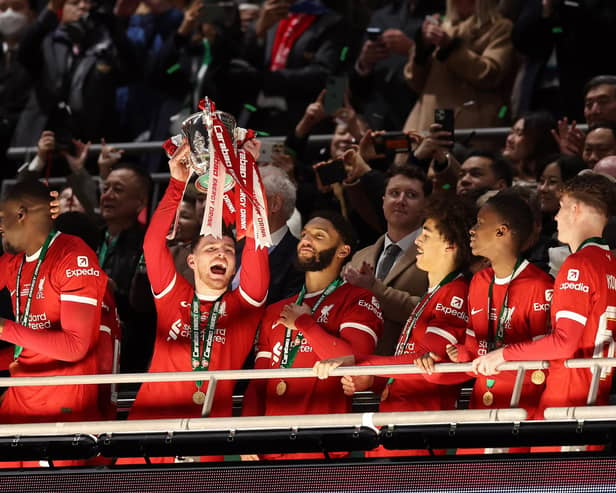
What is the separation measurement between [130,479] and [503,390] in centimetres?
178

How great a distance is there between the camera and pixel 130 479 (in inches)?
238

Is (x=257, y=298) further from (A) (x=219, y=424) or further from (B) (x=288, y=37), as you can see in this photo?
(B) (x=288, y=37)

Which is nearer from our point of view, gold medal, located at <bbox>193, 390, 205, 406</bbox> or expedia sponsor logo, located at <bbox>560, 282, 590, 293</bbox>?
expedia sponsor logo, located at <bbox>560, 282, 590, 293</bbox>

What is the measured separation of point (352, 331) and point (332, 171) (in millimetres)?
2229

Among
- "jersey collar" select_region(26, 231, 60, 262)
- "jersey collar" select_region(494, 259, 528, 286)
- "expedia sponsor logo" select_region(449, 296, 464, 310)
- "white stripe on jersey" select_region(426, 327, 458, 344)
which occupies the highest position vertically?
"jersey collar" select_region(494, 259, 528, 286)

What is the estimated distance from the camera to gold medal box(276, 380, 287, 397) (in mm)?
6633

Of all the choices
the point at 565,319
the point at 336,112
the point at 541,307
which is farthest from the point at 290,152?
the point at 565,319

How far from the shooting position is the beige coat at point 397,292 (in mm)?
7180

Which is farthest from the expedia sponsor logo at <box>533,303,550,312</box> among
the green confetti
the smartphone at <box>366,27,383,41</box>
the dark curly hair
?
the smartphone at <box>366,27,383,41</box>

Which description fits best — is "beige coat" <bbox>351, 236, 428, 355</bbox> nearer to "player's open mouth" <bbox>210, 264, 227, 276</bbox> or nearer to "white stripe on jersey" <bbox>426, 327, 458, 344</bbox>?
"white stripe on jersey" <bbox>426, 327, 458, 344</bbox>

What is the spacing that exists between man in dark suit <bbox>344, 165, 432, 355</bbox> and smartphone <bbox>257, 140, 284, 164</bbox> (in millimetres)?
986

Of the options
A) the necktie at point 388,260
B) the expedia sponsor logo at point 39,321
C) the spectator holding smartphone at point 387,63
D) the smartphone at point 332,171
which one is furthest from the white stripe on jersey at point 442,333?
the spectator holding smartphone at point 387,63

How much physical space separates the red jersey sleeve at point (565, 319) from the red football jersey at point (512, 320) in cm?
30

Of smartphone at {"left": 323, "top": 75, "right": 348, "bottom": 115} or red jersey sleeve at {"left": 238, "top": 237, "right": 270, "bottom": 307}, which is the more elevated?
smartphone at {"left": 323, "top": 75, "right": 348, "bottom": 115}
